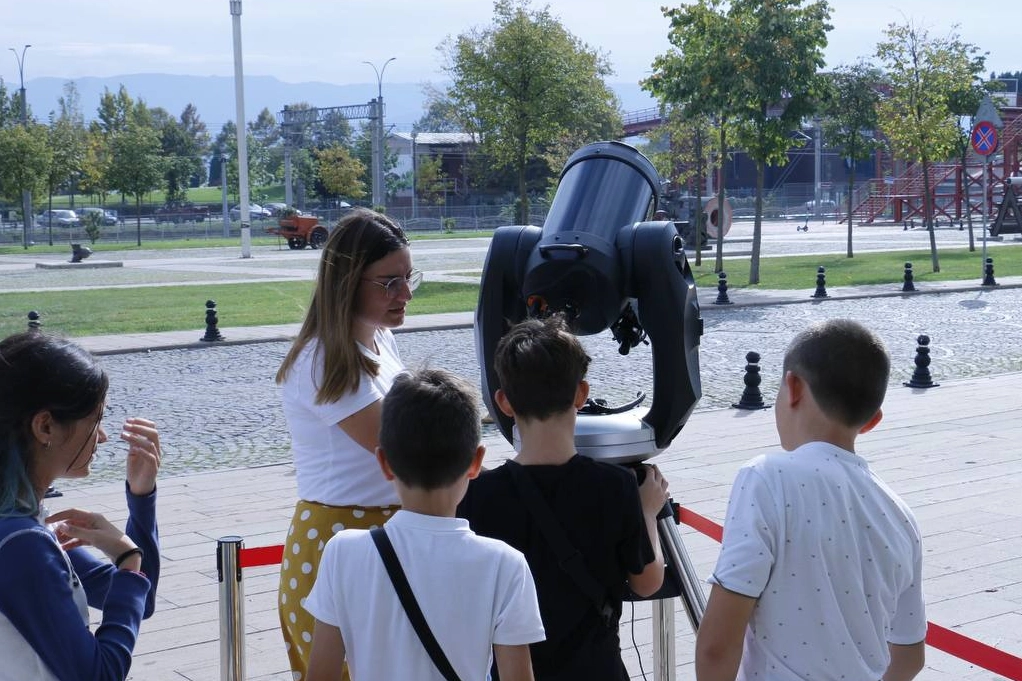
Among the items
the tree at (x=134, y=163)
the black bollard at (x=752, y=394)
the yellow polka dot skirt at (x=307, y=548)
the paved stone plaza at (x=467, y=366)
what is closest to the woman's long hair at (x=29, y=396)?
the yellow polka dot skirt at (x=307, y=548)

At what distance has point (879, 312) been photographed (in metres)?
18.5

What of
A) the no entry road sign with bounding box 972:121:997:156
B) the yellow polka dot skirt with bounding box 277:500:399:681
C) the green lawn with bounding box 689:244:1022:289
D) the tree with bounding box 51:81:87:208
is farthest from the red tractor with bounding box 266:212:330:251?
the yellow polka dot skirt with bounding box 277:500:399:681

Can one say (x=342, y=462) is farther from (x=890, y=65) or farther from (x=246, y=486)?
(x=890, y=65)

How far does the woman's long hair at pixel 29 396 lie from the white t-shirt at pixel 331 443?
0.79 metres

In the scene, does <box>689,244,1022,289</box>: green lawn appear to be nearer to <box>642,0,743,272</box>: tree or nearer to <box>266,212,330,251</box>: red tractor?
<box>642,0,743,272</box>: tree

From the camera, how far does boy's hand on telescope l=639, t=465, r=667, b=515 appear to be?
2.83 m

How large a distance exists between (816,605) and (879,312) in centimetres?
1689

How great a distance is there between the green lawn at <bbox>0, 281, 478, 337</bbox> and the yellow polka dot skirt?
490 inches

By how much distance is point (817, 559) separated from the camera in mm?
2443

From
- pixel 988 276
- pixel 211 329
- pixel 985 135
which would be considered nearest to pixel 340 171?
pixel 985 135

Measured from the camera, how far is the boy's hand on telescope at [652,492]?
2.83m

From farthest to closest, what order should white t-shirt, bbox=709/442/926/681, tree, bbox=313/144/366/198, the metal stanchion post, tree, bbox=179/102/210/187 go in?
1. tree, bbox=179/102/210/187
2. tree, bbox=313/144/366/198
3. the metal stanchion post
4. white t-shirt, bbox=709/442/926/681

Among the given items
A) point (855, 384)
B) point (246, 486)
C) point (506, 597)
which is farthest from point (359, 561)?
point (246, 486)

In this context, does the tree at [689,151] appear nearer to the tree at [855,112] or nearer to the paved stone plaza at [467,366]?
the tree at [855,112]
